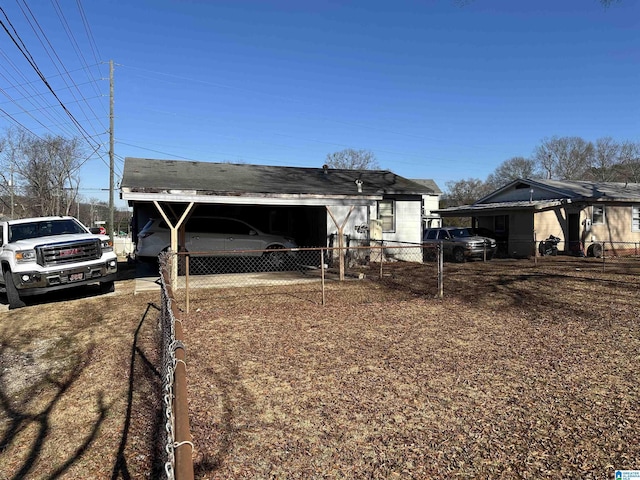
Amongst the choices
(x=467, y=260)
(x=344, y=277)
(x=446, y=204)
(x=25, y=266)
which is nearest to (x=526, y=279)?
(x=344, y=277)

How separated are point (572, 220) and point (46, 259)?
2200 centimetres

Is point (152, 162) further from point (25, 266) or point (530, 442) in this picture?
point (530, 442)

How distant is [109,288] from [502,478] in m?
10.9

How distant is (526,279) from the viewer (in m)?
11.7

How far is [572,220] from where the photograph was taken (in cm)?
2075

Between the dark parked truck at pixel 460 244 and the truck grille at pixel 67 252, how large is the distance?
12664 millimetres

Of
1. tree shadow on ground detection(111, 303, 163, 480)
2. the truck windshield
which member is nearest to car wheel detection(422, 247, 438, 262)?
the truck windshield

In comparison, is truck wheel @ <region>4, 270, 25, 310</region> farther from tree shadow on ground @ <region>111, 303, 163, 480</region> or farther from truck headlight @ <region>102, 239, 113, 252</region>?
tree shadow on ground @ <region>111, 303, 163, 480</region>

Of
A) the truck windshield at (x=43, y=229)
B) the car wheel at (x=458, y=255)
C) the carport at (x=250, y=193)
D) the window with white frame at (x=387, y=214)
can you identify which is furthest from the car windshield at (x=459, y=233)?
the truck windshield at (x=43, y=229)

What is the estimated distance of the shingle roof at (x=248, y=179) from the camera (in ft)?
36.6

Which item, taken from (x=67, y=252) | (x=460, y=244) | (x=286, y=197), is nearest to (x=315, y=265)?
(x=286, y=197)

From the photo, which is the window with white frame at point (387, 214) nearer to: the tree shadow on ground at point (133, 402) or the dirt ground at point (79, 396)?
the dirt ground at point (79, 396)

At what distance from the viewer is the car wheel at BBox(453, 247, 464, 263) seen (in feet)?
59.9

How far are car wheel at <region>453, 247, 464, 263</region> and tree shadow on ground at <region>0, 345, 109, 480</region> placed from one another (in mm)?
16007
